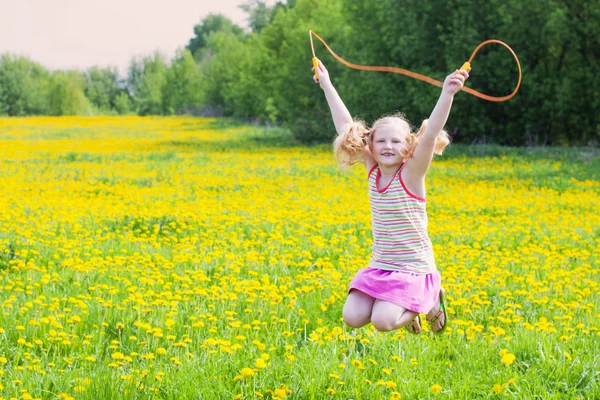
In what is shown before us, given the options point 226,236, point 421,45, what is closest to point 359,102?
point 421,45

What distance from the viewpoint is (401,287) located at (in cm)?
360

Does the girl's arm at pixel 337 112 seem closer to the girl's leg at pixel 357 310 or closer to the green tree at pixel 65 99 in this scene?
the girl's leg at pixel 357 310

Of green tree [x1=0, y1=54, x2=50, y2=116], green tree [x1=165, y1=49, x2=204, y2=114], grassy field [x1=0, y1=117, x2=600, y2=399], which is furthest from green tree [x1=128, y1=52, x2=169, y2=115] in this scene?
grassy field [x1=0, y1=117, x2=600, y2=399]

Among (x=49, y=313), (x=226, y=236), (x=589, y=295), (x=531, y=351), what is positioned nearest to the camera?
(x=531, y=351)

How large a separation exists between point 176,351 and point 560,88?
2119 cm

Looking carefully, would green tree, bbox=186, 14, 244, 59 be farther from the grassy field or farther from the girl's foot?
the girl's foot

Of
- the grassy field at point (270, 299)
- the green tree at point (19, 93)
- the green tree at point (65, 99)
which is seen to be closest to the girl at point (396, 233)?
the grassy field at point (270, 299)

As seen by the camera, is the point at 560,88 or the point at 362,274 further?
the point at 560,88

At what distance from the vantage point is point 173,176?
1709 centimetres

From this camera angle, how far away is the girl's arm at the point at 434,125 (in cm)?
326

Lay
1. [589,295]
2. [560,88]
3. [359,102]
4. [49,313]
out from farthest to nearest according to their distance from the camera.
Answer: [359,102] < [560,88] < [589,295] < [49,313]

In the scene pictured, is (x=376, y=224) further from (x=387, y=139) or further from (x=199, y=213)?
(x=199, y=213)

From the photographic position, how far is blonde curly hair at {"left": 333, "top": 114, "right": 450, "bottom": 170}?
3754 millimetres

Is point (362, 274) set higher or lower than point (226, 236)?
higher
